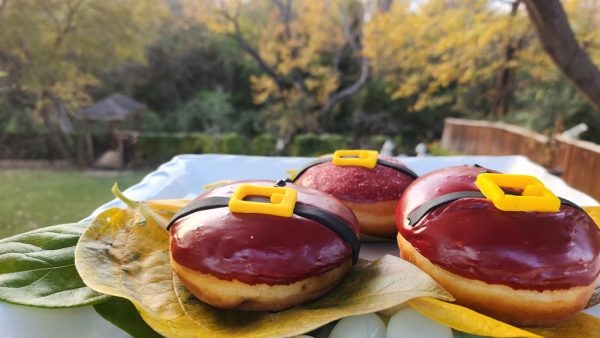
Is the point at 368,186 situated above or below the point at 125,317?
above

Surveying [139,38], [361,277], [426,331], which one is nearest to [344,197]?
[361,277]

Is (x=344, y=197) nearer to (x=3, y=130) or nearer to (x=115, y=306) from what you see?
(x=115, y=306)

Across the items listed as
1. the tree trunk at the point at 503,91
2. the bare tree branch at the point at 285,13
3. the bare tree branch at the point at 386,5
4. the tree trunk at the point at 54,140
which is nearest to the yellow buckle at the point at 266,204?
the tree trunk at the point at 503,91

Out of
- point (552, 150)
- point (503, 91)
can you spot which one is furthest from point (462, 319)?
point (503, 91)

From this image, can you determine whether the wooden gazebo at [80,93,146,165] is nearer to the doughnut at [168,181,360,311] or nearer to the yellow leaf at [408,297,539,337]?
the doughnut at [168,181,360,311]

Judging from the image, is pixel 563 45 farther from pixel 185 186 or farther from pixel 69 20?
pixel 69 20

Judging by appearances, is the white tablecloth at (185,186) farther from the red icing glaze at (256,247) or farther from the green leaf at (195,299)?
the red icing glaze at (256,247)
